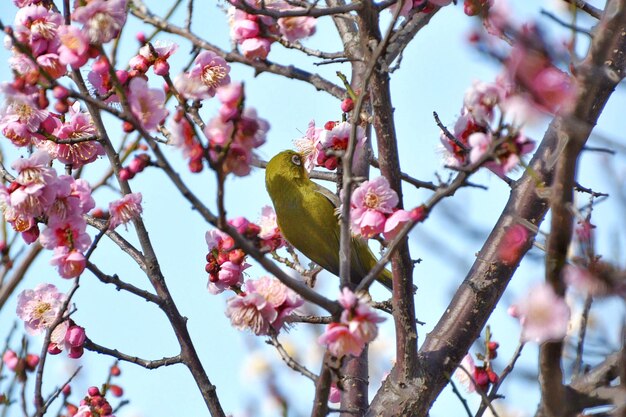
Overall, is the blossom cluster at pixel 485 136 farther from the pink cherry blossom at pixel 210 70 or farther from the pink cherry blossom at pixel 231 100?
the pink cherry blossom at pixel 210 70

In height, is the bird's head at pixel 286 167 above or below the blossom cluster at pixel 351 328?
above

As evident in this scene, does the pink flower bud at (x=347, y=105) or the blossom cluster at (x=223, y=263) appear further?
the pink flower bud at (x=347, y=105)

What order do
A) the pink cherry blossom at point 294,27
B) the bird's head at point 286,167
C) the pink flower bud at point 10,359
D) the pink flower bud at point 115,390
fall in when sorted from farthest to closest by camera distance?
1. the bird's head at point 286,167
2. the pink flower bud at point 115,390
3. the pink flower bud at point 10,359
4. the pink cherry blossom at point 294,27

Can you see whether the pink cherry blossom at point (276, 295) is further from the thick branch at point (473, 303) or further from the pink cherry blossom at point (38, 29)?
the pink cherry blossom at point (38, 29)

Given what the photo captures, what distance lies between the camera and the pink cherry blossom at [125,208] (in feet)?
10.1

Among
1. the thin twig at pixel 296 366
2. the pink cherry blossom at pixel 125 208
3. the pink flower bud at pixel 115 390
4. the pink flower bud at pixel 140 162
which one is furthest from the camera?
the pink flower bud at pixel 115 390

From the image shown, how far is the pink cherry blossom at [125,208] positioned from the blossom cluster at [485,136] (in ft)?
3.73

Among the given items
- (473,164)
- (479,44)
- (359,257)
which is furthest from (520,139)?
(359,257)

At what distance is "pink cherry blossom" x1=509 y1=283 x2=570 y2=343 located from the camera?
2160 mm

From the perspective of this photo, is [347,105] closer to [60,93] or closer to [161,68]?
[161,68]

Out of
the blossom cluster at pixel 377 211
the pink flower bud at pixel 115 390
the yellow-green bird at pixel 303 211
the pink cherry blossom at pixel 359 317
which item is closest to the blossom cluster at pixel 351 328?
the pink cherry blossom at pixel 359 317

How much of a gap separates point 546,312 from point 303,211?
3174 millimetres

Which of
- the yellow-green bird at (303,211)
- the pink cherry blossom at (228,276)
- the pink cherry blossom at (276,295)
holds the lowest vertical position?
the pink cherry blossom at (276,295)

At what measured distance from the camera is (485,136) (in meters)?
2.46
